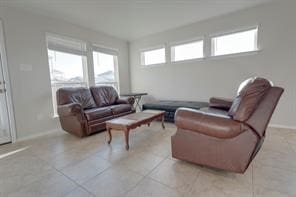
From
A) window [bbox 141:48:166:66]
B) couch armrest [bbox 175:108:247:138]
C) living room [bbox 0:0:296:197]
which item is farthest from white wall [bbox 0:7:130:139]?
couch armrest [bbox 175:108:247:138]

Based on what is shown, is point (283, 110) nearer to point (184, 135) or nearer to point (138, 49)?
point (184, 135)

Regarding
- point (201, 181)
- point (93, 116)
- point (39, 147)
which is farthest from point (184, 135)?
point (39, 147)

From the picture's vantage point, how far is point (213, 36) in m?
3.71

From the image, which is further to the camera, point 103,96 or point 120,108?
point 103,96

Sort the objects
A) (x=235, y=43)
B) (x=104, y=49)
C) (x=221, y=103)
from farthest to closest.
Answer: (x=104, y=49), (x=235, y=43), (x=221, y=103)

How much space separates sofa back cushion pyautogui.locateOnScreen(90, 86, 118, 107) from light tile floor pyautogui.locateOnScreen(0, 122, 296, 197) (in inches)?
54.9

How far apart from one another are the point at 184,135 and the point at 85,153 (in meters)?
1.46

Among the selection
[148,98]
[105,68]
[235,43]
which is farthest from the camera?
[148,98]

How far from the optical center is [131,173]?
5.66 ft

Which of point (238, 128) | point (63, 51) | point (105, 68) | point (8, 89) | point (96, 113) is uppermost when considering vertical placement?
point (63, 51)

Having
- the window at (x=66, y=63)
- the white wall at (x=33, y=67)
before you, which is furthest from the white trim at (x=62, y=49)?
the white wall at (x=33, y=67)

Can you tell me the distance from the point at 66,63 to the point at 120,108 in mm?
1686

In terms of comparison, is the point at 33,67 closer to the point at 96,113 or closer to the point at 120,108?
the point at 96,113

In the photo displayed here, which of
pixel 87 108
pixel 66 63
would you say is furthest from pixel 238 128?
pixel 66 63
